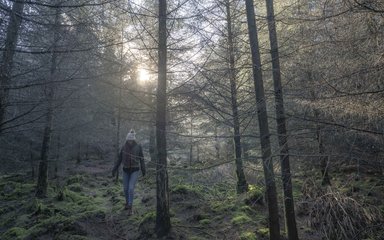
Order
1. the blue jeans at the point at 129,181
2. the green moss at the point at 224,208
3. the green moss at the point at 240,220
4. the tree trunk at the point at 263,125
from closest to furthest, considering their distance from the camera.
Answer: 1. the tree trunk at the point at 263,125
2. the green moss at the point at 240,220
3. the blue jeans at the point at 129,181
4. the green moss at the point at 224,208

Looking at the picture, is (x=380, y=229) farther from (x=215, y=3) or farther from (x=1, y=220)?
(x=1, y=220)

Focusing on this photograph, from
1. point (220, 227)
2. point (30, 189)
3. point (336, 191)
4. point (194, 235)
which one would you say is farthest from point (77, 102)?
point (30, 189)

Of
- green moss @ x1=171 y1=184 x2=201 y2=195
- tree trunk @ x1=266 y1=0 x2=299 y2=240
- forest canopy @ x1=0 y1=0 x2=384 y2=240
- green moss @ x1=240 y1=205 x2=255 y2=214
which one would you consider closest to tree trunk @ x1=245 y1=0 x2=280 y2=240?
forest canopy @ x1=0 y1=0 x2=384 y2=240

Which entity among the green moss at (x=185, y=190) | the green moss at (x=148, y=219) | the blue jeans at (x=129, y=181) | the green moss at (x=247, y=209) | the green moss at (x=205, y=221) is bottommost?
the green moss at (x=205, y=221)

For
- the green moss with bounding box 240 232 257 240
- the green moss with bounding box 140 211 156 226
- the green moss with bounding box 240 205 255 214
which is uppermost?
the green moss with bounding box 140 211 156 226

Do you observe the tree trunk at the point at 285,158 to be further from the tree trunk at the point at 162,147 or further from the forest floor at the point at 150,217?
the tree trunk at the point at 162,147

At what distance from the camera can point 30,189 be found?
1576cm

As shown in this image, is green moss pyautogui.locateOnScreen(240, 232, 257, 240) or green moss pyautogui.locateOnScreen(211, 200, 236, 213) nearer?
green moss pyautogui.locateOnScreen(240, 232, 257, 240)

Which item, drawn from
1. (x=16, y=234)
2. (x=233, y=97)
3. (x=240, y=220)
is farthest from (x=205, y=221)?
(x=16, y=234)

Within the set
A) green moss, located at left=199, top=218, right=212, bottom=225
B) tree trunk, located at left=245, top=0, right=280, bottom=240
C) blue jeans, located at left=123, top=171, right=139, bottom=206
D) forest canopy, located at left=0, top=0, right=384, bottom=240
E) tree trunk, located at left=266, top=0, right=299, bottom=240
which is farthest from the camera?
blue jeans, located at left=123, top=171, right=139, bottom=206

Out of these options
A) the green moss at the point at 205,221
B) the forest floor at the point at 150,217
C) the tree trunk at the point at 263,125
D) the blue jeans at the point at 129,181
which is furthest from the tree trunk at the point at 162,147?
the tree trunk at the point at 263,125

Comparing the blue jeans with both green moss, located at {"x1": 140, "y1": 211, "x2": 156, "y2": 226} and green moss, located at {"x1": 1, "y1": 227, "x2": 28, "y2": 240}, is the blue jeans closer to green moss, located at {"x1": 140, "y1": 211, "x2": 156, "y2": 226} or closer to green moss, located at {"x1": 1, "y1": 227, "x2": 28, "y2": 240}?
green moss, located at {"x1": 140, "y1": 211, "x2": 156, "y2": 226}

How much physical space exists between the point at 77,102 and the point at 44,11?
1.96m

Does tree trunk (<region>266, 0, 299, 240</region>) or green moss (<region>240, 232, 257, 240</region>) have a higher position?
tree trunk (<region>266, 0, 299, 240</region>)
